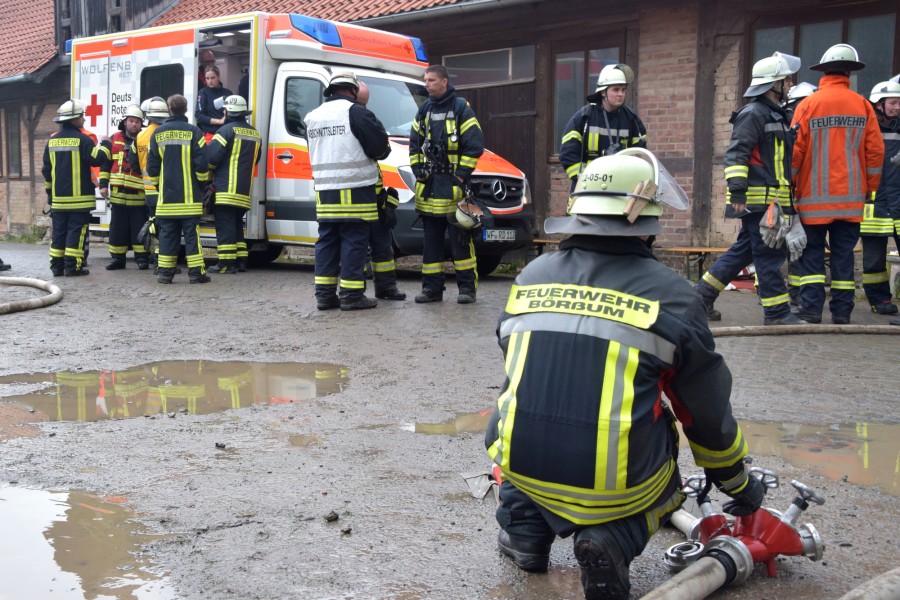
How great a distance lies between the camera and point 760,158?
7418 mm

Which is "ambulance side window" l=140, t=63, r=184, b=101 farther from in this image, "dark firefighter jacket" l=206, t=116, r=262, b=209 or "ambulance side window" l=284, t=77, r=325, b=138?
"ambulance side window" l=284, t=77, r=325, b=138

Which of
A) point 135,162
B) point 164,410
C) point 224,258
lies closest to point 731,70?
point 224,258

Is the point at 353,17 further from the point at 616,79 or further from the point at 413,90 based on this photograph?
the point at 616,79

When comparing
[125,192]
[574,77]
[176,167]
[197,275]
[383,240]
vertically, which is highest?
[574,77]

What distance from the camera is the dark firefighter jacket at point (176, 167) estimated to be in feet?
35.9

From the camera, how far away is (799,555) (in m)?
3.09

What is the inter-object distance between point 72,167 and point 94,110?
229cm

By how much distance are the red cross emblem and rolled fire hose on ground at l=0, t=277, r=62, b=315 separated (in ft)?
12.2

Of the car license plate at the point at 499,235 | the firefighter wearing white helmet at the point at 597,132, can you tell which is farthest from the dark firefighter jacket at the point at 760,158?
the car license plate at the point at 499,235

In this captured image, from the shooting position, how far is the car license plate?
34.6ft

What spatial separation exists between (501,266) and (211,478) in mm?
9083

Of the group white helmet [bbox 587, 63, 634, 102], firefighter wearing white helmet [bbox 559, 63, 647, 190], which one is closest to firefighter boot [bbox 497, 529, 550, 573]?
firefighter wearing white helmet [bbox 559, 63, 647, 190]

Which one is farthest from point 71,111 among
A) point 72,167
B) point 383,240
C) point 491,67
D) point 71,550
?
point 71,550

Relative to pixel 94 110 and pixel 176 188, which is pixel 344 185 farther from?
pixel 94 110
